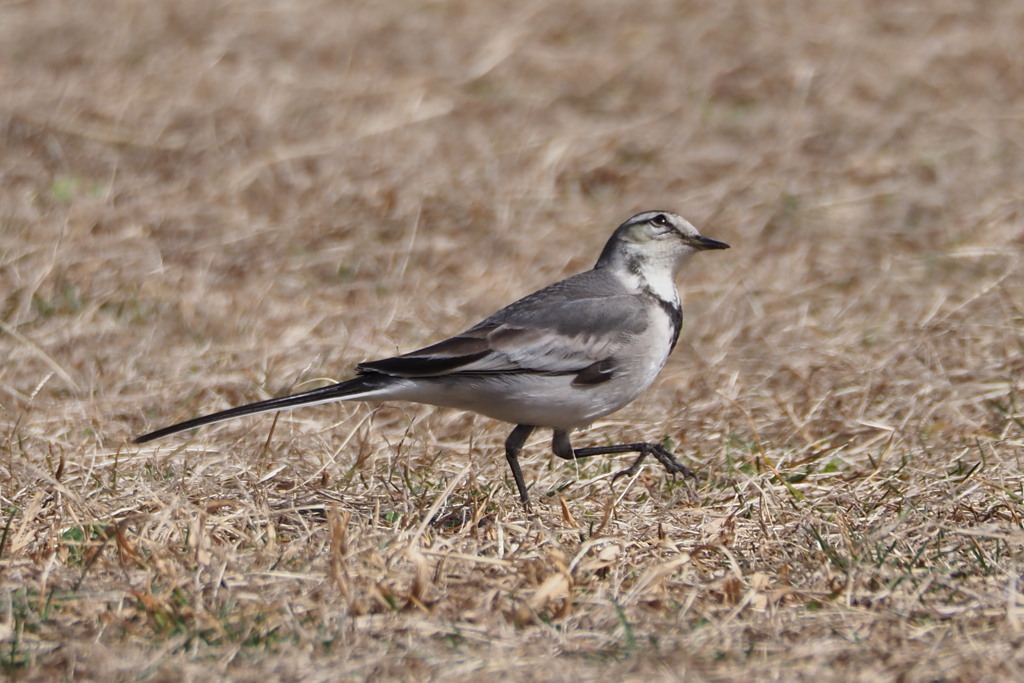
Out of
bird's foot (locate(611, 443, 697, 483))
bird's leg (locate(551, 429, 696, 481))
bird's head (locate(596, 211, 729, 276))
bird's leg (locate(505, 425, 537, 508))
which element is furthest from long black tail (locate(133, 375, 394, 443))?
bird's head (locate(596, 211, 729, 276))

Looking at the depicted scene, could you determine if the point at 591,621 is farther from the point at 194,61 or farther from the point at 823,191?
the point at 194,61

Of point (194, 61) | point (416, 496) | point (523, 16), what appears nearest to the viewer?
point (416, 496)

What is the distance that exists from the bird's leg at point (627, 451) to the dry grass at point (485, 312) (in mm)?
108

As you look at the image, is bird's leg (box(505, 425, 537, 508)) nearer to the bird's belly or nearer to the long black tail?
the bird's belly

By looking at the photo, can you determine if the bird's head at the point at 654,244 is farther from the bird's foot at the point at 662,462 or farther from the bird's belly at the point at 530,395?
the bird's foot at the point at 662,462

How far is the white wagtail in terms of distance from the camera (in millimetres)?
5105

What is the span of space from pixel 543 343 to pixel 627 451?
0.59 m

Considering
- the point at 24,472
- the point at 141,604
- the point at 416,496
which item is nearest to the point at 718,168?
the point at 416,496

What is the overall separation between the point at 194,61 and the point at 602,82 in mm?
3313

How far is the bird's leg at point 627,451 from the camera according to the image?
534cm

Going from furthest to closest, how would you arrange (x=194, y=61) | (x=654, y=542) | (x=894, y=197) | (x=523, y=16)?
(x=523, y=16) → (x=194, y=61) → (x=894, y=197) → (x=654, y=542)

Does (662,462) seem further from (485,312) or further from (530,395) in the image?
(485,312)

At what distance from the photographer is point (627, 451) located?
5.45m

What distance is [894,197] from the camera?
920 cm
